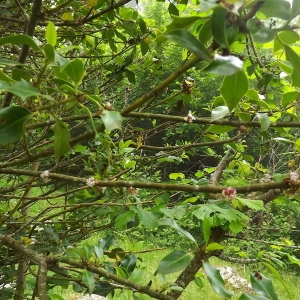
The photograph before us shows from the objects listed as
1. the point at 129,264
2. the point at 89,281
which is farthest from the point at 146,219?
the point at 89,281

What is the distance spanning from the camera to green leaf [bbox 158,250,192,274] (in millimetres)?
486

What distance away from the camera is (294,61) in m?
0.37

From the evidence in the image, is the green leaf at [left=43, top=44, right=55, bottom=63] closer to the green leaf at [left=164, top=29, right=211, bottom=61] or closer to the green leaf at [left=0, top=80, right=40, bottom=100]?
the green leaf at [left=0, top=80, right=40, bottom=100]

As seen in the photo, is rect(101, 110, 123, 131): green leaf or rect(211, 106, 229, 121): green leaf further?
rect(211, 106, 229, 121): green leaf

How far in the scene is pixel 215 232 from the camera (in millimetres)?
1447

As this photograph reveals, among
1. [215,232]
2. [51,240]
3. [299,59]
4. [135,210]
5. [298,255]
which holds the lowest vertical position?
[298,255]

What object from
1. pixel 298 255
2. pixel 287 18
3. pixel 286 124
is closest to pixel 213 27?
pixel 287 18

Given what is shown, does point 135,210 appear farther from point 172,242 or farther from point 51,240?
point 172,242

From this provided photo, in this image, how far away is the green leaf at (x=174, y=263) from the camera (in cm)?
49

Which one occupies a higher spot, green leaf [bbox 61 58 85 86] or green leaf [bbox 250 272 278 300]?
green leaf [bbox 61 58 85 86]

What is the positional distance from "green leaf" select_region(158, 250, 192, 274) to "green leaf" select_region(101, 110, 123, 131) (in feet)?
0.68

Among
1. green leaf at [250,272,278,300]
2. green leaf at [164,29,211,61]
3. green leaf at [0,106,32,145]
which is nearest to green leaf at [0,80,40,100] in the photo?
green leaf at [0,106,32,145]

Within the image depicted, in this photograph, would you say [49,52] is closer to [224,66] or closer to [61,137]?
[61,137]

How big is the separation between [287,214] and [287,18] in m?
5.48
